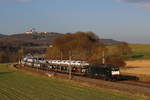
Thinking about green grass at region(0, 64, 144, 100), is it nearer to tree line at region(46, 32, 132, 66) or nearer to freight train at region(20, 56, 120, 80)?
freight train at region(20, 56, 120, 80)

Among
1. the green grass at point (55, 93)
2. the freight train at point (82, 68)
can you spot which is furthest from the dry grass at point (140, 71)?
the green grass at point (55, 93)

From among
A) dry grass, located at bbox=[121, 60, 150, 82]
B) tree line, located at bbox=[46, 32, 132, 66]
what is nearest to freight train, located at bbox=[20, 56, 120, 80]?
dry grass, located at bbox=[121, 60, 150, 82]

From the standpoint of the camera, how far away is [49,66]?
8875cm

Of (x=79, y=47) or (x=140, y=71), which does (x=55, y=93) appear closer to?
(x=140, y=71)

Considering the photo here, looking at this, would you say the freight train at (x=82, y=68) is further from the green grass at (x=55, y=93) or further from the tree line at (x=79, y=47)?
the tree line at (x=79, y=47)

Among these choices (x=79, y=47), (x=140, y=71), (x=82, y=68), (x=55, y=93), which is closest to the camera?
(x=55, y=93)

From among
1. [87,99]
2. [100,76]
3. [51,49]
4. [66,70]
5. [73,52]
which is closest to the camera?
[87,99]

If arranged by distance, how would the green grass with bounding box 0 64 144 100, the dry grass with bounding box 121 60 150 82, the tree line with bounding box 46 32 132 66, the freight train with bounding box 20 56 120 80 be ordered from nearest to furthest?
the green grass with bounding box 0 64 144 100 → the freight train with bounding box 20 56 120 80 → the dry grass with bounding box 121 60 150 82 → the tree line with bounding box 46 32 132 66

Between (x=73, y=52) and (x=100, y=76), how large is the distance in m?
76.7

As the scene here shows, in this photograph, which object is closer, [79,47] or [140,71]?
[140,71]

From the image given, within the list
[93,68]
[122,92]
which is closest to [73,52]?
[93,68]

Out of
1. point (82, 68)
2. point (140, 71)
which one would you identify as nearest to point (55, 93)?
point (82, 68)

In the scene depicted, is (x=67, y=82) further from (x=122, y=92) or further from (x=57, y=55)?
(x=57, y=55)

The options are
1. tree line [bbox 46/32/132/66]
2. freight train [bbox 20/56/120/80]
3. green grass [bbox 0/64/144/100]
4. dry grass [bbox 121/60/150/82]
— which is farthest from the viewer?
tree line [bbox 46/32/132/66]
